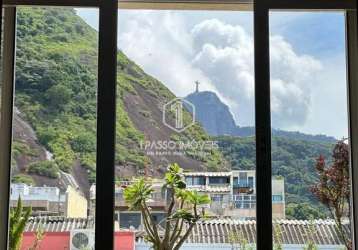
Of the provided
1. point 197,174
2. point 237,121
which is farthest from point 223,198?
point 237,121

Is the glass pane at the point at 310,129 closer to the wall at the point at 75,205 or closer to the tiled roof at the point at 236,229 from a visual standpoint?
the tiled roof at the point at 236,229

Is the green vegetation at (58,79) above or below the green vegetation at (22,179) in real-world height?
above

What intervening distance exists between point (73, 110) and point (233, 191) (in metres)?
0.98

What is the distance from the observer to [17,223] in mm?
2543

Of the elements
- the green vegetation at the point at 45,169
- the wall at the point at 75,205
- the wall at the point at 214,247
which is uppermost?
the green vegetation at the point at 45,169

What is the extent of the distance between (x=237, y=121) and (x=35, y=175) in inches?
45.1

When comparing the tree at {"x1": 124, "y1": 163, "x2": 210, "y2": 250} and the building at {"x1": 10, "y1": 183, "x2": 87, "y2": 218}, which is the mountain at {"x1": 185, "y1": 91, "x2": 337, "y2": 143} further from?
the building at {"x1": 10, "y1": 183, "x2": 87, "y2": 218}

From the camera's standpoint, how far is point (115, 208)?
2.58 meters

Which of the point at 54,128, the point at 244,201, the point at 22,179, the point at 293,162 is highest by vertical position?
the point at 54,128

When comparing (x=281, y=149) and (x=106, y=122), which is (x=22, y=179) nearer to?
(x=106, y=122)

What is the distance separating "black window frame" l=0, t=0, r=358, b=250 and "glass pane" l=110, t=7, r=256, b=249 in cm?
7

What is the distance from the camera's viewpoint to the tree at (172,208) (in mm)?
2600

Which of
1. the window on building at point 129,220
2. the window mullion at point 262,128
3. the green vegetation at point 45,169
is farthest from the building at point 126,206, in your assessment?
the window mullion at point 262,128

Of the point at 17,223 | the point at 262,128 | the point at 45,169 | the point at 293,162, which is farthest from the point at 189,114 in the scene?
the point at 17,223
